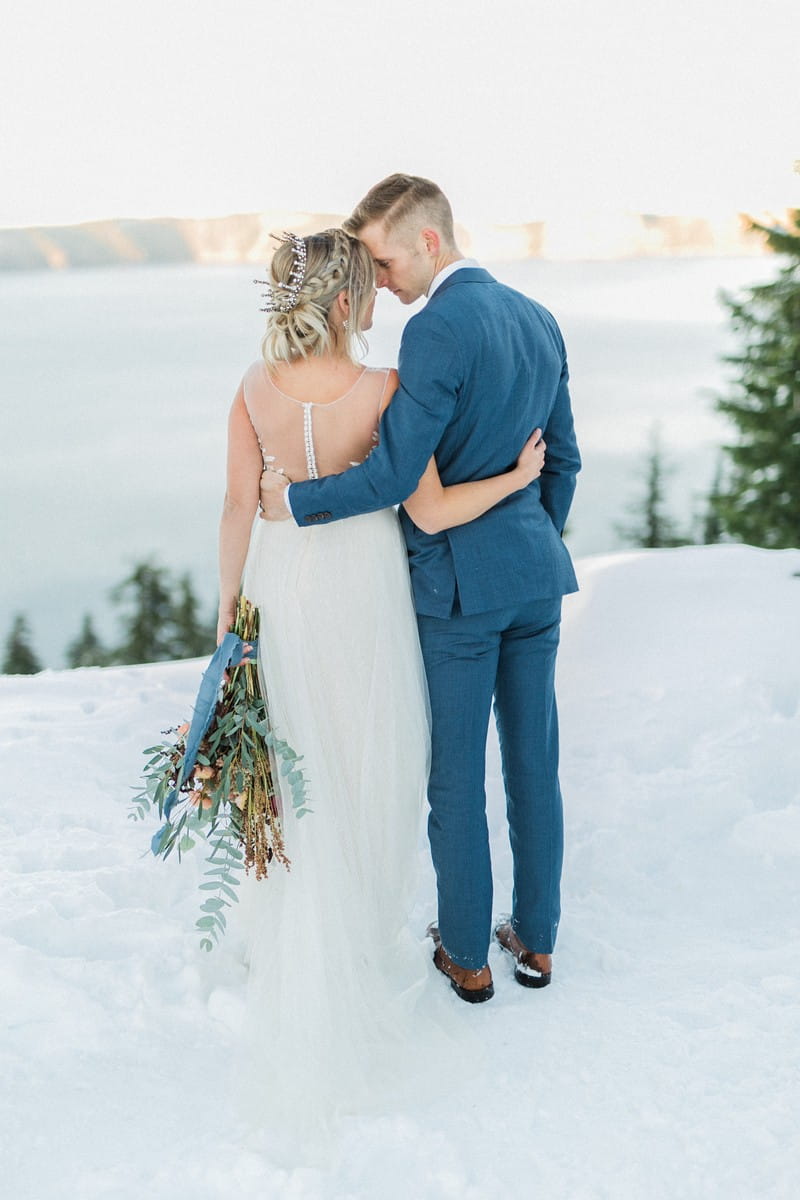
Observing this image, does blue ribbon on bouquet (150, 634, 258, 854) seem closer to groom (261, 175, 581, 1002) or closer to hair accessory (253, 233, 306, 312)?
groom (261, 175, 581, 1002)

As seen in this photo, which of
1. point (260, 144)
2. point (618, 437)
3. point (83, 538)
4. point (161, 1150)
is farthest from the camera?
point (83, 538)

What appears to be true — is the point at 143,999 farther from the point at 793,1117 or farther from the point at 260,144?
the point at 260,144

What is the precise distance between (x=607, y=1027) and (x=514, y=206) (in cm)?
1284

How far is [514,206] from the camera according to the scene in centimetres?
1370

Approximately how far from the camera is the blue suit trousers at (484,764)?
2436 mm

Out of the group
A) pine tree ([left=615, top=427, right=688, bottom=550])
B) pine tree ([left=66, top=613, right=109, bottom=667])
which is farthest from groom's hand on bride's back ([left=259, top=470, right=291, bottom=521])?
pine tree ([left=615, top=427, right=688, bottom=550])

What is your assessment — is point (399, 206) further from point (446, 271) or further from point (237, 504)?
point (237, 504)

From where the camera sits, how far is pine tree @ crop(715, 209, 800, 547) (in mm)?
15234

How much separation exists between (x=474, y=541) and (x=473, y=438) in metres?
0.23

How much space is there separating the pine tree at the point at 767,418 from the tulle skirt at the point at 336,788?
14.1m

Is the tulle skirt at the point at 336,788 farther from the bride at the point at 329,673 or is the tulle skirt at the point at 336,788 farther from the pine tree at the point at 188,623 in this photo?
the pine tree at the point at 188,623

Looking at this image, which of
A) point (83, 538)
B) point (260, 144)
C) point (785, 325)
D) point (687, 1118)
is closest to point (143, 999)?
point (687, 1118)

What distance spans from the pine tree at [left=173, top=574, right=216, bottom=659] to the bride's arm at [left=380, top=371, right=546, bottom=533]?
20517mm

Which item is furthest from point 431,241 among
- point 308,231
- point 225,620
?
point 225,620
